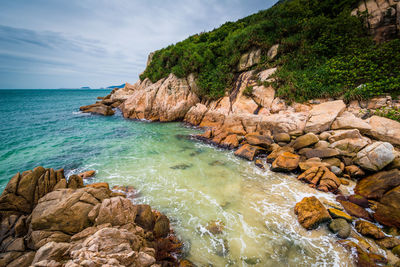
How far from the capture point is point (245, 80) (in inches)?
700

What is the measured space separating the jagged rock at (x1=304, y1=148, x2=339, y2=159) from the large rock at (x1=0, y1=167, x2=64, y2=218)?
13.6m

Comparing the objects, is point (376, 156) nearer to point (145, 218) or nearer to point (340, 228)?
point (340, 228)

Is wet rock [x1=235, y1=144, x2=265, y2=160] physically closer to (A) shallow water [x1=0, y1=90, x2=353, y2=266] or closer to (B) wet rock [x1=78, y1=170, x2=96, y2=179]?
(A) shallow water [x1=0, y1=90, x2=353, y2=266]

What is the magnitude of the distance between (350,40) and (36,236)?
22719mm

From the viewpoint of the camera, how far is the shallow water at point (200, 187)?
5.07 meters

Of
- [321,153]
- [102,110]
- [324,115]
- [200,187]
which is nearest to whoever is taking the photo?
[200,187]

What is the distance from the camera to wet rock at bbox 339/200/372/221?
6.00 metres

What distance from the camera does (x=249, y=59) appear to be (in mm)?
18562

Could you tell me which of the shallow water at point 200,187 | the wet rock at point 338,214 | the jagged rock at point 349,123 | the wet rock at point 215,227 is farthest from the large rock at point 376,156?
the wet rock at point 215,227

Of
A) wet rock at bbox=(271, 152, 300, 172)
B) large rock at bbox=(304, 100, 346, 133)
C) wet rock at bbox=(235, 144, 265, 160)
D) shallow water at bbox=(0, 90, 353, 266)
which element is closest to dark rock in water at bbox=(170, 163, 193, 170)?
→ shallow water at bbox=(0, 90, 353, 266)

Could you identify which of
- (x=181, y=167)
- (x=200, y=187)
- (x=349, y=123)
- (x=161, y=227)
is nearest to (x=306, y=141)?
(x=349, y=123)

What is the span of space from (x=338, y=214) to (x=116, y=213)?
8.09m

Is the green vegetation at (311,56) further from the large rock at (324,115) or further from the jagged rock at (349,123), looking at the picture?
the jagged rock at (349,123)

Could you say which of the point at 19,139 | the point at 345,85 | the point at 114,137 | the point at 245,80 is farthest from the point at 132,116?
the point at 345,85
